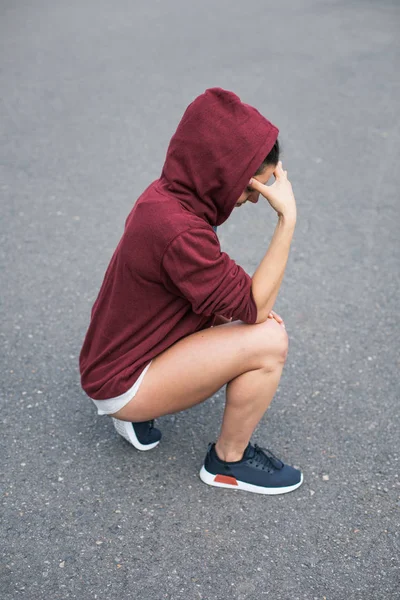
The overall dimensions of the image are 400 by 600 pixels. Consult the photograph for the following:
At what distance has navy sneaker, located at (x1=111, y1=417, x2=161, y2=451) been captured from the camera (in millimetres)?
2779

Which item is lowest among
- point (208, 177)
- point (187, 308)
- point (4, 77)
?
point (4, 77)

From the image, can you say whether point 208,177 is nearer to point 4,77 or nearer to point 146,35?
point 4,77

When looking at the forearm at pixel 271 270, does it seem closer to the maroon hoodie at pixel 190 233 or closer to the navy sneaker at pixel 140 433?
the maroon hoodie at pixel 190 233

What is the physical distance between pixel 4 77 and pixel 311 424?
4.90 meters

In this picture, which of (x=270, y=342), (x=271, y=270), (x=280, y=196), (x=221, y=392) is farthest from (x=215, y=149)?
(x=221, y=392)

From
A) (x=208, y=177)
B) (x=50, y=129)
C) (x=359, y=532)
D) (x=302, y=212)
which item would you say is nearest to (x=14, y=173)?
(x=50, y=129)

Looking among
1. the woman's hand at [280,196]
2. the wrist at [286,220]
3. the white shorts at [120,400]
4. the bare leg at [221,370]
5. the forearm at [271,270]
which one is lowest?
the white shorts at [120,400]

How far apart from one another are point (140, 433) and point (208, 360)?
0.54 m

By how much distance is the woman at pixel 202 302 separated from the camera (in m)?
2.24

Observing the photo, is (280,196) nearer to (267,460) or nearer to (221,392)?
(267,460)

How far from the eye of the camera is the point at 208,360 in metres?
2.48

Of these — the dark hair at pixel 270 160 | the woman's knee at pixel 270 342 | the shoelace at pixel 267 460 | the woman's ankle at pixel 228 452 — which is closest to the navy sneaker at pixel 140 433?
the woman's ankle at pixel 228 452

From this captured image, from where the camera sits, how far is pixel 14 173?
5.02 meters

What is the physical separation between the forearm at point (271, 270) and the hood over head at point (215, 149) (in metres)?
0.24
